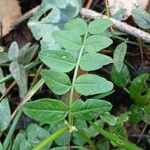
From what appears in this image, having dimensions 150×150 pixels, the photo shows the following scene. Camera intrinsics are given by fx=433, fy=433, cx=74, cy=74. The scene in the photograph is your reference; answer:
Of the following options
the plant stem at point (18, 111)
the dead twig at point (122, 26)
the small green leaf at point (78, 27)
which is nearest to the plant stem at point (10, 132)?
the plant stem at point (18, 111)

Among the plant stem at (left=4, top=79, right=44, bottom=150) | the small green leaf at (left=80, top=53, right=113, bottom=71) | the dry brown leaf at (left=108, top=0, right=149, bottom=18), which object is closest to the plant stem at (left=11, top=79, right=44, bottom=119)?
the plant stem at (left=4, top=79, right=44, bottom=150)

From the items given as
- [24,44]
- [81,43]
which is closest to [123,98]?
[81,43]

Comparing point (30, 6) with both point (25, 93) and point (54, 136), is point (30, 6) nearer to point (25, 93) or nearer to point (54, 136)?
point (25, 93)

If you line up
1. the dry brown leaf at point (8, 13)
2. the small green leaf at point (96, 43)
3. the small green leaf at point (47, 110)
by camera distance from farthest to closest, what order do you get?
the dry brown leaf at point (8, 13) < the small green leaf at point (96, 43) < the small green leaf at point (47, 110)

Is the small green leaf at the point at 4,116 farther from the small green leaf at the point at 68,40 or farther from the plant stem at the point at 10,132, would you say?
the small green leaf at the point at 68,40

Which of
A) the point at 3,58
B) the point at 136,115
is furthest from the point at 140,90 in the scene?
the point at 3,58

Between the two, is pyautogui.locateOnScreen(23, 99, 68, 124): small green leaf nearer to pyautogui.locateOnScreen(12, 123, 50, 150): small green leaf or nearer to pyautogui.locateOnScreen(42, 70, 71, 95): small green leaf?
pyautogui.locateOnScreen(42, 70, 71, 95): small green leaf

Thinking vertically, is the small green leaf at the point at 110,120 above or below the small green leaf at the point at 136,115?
above

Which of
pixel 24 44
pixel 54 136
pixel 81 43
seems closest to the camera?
pixel 54 136

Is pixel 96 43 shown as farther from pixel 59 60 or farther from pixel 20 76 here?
pixel 20 76
